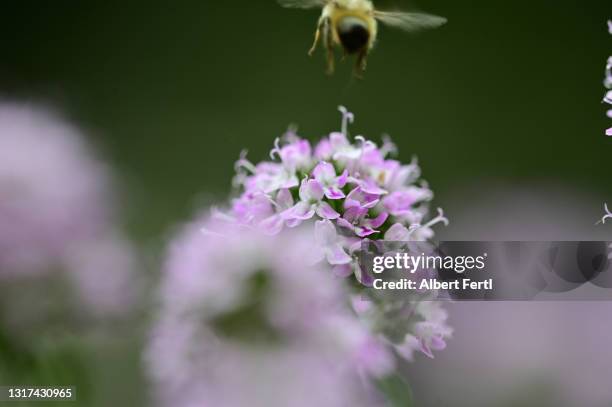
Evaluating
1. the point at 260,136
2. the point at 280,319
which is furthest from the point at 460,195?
the point at 280,319

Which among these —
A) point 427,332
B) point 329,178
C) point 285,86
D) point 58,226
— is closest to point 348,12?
point 329,178

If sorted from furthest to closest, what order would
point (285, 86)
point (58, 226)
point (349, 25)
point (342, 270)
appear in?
point (285, 86) < point (58, 226) < point (349, 25) < point (342, 270)

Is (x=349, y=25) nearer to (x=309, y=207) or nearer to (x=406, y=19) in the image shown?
(x=406, y=19)

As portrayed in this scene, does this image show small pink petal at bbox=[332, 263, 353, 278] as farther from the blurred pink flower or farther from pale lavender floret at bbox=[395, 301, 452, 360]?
the blurred pink flower

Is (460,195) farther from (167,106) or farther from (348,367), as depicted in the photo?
(348,367)

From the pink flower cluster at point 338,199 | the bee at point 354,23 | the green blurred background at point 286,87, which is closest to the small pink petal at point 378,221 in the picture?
the pink flower cluster at point 338,199

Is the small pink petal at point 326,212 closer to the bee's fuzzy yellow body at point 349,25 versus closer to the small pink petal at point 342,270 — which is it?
the small pink petal at point 342,270
